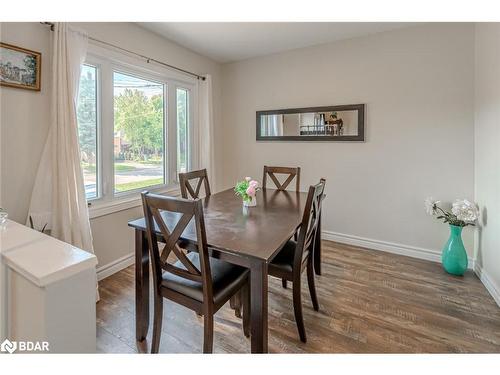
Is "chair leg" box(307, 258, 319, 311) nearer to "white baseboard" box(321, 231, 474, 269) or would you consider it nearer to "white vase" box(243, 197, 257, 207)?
"white vase" box(243, 197, 257, 207)

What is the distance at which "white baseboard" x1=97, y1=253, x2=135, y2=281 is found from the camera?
241 centimetres

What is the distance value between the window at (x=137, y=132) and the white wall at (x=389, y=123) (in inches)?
55.5

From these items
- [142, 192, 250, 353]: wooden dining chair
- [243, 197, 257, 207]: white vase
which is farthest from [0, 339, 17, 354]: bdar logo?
[243, 197, 257, 207]: white vase

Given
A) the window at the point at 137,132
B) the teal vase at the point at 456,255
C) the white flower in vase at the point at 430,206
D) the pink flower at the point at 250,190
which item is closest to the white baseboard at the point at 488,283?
the teal vase at the point at 456,255

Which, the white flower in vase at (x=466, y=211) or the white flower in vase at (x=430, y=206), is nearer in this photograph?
the white flower in vase at (x=466, y=211)

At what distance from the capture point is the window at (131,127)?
2373 mm

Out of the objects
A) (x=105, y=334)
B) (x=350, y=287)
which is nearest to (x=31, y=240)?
(x=105, y=334)

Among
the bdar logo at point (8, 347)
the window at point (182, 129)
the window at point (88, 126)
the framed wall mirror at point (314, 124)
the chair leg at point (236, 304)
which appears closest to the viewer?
the bdar logo at point (8, 347)

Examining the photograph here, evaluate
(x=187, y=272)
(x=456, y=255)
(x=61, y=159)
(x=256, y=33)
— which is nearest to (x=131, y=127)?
(x=61, y=159)

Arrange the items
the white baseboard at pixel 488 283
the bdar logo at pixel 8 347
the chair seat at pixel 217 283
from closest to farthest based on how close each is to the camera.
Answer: the bdar logo at pixel 8 347
the chair seat at pixel 217 283
the white baseboard at pixel 488 283

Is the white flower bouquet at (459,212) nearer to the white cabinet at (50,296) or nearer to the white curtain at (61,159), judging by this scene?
the white cabinet at (50,296)

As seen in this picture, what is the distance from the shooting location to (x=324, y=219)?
3438 mm
